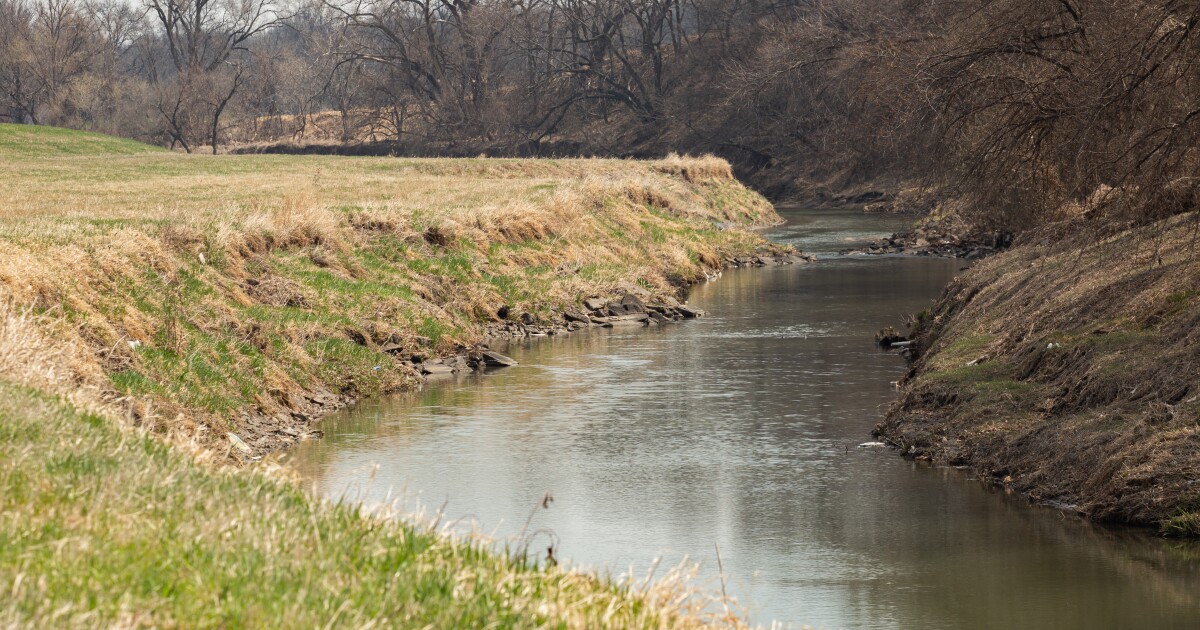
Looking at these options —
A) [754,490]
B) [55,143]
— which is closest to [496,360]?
[754,490]

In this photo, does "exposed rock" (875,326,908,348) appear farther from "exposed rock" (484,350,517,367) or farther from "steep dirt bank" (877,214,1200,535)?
"exposed rock" (484,350,517,367)

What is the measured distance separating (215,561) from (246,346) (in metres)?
13.6

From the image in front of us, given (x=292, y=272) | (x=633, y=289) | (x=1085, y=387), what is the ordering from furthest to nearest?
(x=633, y=289) → (x=292, y=272) → (x=1085, y=387)

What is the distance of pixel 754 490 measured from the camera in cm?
1467

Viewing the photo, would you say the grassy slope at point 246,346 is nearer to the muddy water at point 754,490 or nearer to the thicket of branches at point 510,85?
the muddy water at point 754,490

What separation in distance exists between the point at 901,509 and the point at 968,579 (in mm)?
2047

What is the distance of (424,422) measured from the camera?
18.6 meters

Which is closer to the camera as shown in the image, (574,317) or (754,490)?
(754,490)

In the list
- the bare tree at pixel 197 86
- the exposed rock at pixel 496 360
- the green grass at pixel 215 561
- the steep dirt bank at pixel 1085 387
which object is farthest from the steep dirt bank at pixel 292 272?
the bare tree at pixel 197 86

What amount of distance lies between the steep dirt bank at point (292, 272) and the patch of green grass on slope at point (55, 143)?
1134 cm

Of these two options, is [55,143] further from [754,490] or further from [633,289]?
[754,490]

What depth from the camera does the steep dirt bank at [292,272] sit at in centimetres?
1664

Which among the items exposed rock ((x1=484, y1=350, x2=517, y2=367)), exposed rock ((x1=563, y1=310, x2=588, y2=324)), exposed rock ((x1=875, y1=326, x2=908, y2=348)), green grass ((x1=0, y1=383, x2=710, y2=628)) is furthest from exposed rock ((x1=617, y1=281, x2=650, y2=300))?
green grass ((x1=0, y1=383, x2=710, y2=628))

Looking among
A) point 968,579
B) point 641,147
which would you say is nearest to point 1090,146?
point 968,579
